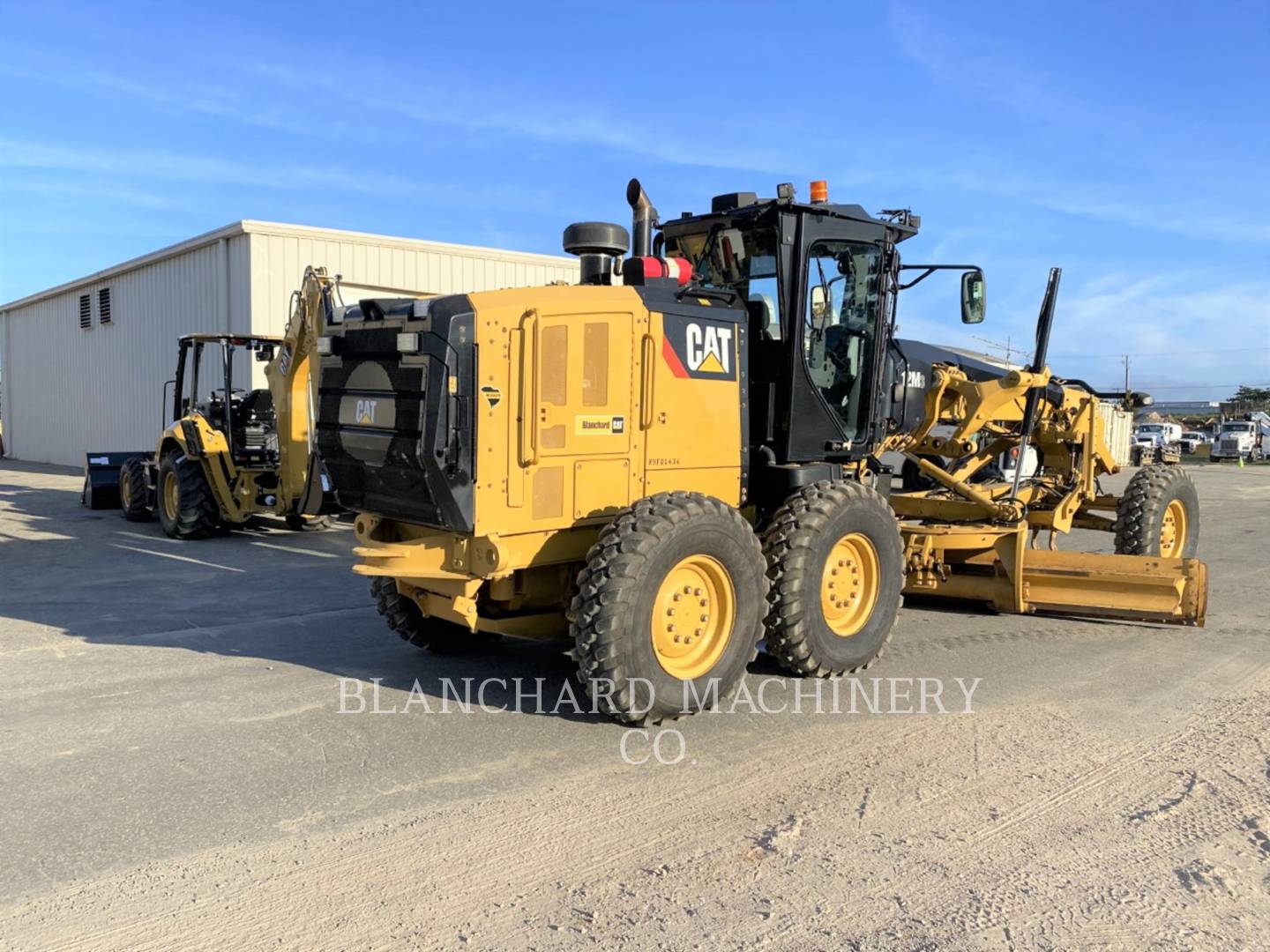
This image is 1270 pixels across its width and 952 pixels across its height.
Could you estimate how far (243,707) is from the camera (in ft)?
17.9

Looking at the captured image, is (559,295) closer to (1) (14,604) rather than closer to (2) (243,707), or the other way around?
(2) (243,707)

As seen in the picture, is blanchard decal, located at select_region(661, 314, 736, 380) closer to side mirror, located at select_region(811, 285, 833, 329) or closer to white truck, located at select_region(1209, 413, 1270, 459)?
side mirror, located at select_region(811, 285, 833, 329)

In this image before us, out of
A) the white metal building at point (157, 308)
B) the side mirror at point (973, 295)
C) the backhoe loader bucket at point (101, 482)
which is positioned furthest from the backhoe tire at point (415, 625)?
the white metal building at point (157, 308)

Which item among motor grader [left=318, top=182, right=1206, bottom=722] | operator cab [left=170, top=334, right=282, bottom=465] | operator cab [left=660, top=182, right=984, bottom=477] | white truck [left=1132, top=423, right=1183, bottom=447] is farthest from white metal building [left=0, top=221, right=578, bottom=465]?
white truck [left=1132, top=423, right=1183, bottom=447]

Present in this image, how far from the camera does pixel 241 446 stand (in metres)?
12.5

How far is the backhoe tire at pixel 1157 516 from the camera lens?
8.96 meters

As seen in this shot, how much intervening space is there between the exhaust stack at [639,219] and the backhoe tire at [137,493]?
1048 centimetres

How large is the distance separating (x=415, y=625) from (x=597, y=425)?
81.7 inches

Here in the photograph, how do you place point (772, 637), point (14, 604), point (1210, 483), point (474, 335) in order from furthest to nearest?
point (1210, 483), point (14, 604), point (772, 637), point (474, 335)

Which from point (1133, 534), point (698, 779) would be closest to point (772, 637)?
point (698, 779)

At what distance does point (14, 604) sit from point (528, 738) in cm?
593

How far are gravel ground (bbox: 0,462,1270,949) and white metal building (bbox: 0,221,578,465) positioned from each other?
1233 cm

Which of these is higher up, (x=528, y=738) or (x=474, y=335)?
(x=474, y=335)

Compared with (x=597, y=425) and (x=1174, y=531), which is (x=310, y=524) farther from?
(x=1174, y=531)
